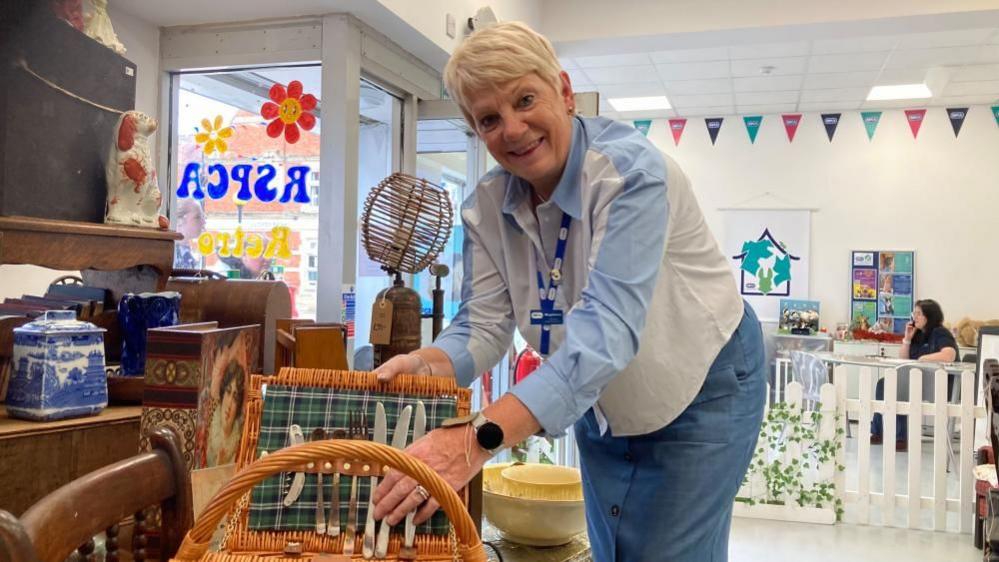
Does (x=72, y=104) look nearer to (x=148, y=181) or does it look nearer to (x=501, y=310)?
(x=148, y=181)

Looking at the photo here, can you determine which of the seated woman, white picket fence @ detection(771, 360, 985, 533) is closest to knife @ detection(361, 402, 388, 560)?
white picket fence @ detection(771, 360, 985, 533)

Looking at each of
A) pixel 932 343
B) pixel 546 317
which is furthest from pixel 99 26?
pixel 932 343

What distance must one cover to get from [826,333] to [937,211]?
166 centimetres

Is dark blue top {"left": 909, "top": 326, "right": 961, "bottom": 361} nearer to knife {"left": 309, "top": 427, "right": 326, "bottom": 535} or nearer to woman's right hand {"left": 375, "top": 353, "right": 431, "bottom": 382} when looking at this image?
woman's right hand {"left": 375, "top": 353, "right": 431, "bottom": 382}

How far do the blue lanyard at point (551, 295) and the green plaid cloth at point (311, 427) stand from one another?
304mm

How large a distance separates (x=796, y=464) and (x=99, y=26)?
4022 millimetres

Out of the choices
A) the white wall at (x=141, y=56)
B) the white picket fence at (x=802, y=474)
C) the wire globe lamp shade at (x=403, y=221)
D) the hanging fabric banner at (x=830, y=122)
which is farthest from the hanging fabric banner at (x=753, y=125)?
the wire globe lamp shade at (x=403, y=221)

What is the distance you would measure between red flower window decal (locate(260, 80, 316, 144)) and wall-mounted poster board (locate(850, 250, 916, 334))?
6.59 m

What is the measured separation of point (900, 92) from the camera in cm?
706

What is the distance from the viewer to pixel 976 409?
4.29 m

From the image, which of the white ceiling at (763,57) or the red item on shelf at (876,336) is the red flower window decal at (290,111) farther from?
the red item on shelf at (876,336)

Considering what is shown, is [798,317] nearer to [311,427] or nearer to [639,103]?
[639,103]

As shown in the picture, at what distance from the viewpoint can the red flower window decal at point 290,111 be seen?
117 inches

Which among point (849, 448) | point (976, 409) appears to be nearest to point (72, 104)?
point (976, 409)
